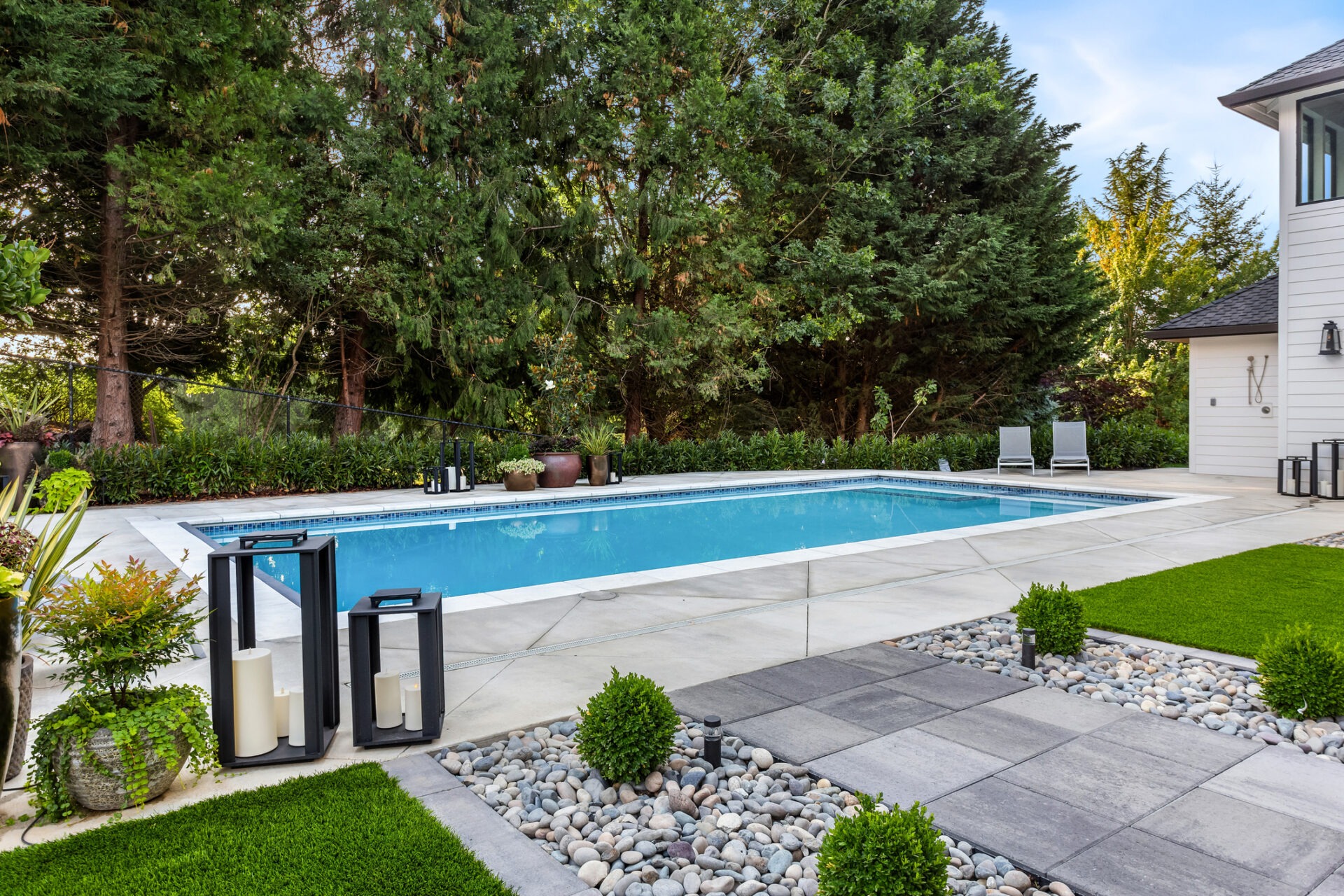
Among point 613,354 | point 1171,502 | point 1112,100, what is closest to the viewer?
point 1171,502

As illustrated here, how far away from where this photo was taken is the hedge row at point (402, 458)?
9.78 m

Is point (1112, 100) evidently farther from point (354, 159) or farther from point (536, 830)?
point (536, 830)

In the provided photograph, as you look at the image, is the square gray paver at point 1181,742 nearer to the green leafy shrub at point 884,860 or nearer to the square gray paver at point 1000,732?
the square gray paver at point 1000,732

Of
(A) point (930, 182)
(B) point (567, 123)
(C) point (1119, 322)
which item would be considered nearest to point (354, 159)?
(B) point (567, 123)

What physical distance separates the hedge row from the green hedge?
2cm

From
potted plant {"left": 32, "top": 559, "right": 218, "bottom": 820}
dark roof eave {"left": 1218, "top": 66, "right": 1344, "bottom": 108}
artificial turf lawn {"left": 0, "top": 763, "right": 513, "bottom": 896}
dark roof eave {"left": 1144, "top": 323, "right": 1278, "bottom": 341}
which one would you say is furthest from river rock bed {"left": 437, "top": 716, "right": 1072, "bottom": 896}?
dark roof eave {"left": 1144, "top": 323, "right": 1278, "bottom": 341}

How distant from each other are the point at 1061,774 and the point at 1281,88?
429 inches

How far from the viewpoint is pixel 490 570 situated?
673 cm

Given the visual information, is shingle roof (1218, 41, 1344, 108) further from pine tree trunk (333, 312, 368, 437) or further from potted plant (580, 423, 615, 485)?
pine tree trunk (333, 312, 368, 437)

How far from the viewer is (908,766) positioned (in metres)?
2.47

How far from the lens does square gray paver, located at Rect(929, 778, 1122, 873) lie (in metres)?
1.99

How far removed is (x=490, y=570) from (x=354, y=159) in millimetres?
8027

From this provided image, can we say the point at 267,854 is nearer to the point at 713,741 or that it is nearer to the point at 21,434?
the point at 713,741

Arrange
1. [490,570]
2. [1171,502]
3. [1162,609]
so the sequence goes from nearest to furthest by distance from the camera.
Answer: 1. [1162,609]
2. [490,570]
3. [1171,502]
